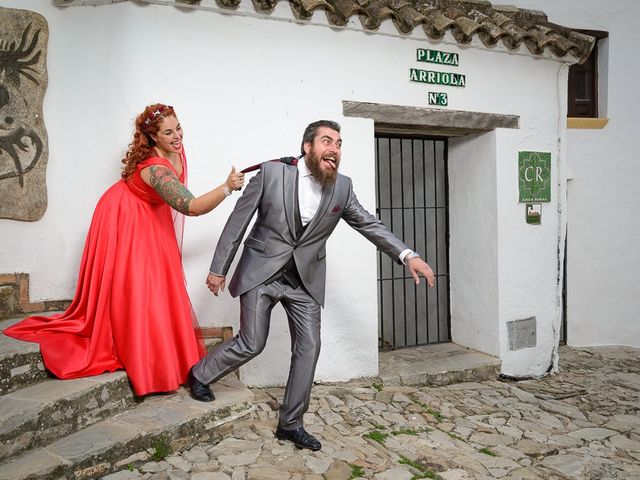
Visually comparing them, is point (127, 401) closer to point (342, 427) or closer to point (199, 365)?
point (199, 365)

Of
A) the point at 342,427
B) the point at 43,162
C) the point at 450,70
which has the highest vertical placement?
the point at 450,70

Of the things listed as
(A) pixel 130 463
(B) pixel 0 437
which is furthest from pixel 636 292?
(B) pixel 0 437

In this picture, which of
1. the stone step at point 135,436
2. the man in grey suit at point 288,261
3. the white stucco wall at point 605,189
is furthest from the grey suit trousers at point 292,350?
the white stucco wall at point 605,189

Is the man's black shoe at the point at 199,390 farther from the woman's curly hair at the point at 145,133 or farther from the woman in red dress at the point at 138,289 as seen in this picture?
the woman's curly hair at the point at 145,133

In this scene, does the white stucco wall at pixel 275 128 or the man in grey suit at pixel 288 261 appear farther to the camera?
the white stucco wall at pixel 275 128

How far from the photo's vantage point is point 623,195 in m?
7.37

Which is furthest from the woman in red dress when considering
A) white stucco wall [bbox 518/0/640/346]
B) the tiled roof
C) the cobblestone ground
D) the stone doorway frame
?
white stucco wall [bbox 518/0/640/346]

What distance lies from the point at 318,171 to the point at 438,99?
226 cm

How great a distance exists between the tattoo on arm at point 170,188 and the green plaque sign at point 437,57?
2.68 m

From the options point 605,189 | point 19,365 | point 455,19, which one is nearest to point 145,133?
point 19,365

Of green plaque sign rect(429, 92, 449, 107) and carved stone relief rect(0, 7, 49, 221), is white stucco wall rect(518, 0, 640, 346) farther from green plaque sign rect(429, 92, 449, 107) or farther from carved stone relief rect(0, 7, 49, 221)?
carved stone relief rect(0, 7, 49, 221)

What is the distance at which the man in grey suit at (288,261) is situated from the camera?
10.6 ft

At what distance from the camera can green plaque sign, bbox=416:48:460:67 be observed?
4914mm

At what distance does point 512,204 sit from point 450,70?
141 centimetres
